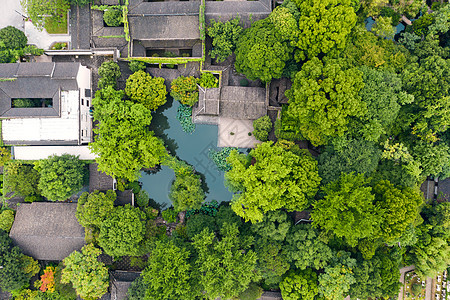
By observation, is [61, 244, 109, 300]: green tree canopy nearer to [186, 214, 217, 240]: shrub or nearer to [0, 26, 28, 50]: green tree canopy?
[186, 214, 217, 240]: shrub

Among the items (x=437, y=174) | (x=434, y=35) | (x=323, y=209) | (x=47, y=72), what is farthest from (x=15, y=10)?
(x=437, y=174)

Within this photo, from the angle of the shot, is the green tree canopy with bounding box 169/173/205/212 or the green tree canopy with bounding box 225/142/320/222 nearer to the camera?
the green tree canopy with bounding box 225/142/320/222

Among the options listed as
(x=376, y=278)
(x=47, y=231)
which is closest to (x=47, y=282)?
(x=47, y=231)

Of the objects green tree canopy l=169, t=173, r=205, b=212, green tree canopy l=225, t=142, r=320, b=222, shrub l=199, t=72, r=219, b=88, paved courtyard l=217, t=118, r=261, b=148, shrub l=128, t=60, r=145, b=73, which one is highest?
shrub l=128, t=60, r=145, b=73

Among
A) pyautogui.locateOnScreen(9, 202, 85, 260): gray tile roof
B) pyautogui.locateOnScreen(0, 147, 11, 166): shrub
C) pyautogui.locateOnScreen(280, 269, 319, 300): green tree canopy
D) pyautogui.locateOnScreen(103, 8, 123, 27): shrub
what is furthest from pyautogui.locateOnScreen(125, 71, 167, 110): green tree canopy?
pyautogui.locateOnScreen(280, 269, 319, 300): green tree canopy

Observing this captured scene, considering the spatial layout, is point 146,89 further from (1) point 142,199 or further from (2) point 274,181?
(2) point 274,181

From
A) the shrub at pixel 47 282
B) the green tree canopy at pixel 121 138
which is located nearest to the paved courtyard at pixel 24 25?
the green tree canopy at pixel 121 138

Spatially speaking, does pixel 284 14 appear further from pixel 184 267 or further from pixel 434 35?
pixel 184 267

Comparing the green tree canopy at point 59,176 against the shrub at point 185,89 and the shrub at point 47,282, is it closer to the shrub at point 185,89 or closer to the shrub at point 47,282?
the shrub at point 47,282
